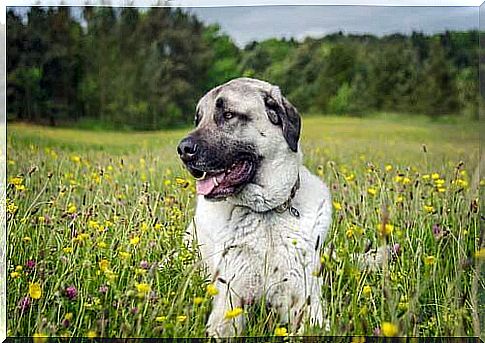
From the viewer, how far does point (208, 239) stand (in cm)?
446

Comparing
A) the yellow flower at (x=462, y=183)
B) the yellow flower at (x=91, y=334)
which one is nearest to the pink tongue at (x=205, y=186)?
the yellow flower at (x=91, y=334)

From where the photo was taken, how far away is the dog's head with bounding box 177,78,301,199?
4188mm

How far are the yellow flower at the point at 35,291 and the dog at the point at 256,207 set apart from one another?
A: 0.83 meters

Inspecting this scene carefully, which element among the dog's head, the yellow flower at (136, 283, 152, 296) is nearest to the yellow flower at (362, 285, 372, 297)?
the dog's head

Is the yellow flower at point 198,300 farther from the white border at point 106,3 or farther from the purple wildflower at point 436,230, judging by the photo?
the purple wildflower at point 436,230

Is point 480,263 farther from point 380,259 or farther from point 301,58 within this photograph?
point 301,58

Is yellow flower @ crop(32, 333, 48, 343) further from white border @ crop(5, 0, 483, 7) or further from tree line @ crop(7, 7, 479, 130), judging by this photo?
white border @ crop(5, 0, 483, 7)

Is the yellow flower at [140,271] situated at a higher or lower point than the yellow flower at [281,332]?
higher

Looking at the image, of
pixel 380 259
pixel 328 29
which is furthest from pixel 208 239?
pixel 328 29

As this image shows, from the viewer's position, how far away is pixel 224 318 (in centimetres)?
431

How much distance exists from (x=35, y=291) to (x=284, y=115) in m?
1.51

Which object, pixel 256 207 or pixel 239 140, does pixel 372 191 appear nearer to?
pixel 256 207

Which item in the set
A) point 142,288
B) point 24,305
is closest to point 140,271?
point 142,288

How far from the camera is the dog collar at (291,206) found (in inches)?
172
